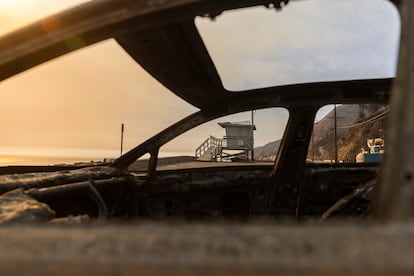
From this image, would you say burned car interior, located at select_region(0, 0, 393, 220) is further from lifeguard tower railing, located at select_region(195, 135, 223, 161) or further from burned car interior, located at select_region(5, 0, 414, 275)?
lifeguard tower railing, located at select_region(195, 135, 223, 161)

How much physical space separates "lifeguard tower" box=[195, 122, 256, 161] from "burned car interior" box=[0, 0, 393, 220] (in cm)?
54

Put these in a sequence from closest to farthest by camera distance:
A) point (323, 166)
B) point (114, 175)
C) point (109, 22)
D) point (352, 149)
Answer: point (109, 22), point (114, 175), point (323, 166), point (352, 149)

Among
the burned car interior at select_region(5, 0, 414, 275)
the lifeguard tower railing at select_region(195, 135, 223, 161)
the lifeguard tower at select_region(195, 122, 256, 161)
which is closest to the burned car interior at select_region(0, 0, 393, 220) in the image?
the burned car interior at select_region(5, 0, 414, 275)

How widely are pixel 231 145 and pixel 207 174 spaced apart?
1842mm

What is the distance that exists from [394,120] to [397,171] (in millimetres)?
160

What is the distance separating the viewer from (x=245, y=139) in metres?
5.54

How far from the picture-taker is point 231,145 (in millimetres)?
6090

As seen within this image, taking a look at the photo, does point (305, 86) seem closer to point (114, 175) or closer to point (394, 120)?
point (114, 175)

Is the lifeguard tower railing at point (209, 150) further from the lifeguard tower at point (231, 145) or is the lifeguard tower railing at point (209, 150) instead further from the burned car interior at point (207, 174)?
the burned car interior at point (207, 174)

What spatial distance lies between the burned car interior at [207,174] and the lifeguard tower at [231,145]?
0.54 metres

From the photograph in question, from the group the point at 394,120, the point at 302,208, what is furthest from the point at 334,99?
the point at 394,120

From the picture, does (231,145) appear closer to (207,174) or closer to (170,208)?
(207,174)

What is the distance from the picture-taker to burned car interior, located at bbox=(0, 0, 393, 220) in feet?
9.11

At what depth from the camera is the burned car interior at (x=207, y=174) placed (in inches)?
109
